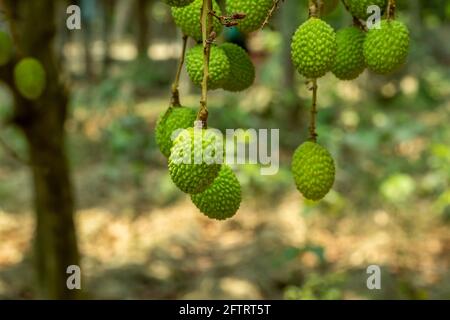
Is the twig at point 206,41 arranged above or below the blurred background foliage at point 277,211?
below

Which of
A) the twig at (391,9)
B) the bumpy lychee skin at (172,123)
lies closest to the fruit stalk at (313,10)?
the twig at (391,9)

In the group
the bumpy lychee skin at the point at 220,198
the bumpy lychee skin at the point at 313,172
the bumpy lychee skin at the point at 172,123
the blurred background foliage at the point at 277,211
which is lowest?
the bumpy lychee skin at the point at 220,198

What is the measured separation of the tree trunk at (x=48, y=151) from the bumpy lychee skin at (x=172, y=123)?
1.98 metres

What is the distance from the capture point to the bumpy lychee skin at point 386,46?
919mm

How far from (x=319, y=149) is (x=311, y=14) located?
238 millimetres

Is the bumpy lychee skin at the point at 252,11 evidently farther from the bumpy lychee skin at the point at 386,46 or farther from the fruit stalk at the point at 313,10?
the bumpy lychee skin at the point at 386,46

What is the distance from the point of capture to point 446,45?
11797mm

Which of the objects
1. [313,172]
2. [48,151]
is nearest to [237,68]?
[313,172]

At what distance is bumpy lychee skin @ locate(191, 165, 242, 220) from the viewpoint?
2.96 ft

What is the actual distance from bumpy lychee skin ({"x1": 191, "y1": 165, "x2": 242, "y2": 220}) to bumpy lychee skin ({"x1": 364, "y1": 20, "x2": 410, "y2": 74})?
263 millimetres

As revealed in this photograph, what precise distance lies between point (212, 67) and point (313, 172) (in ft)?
0.81

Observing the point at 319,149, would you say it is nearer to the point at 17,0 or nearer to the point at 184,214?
the point at 17,0

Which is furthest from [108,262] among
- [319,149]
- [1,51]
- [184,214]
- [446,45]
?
[446,45]

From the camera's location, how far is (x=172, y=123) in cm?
94
